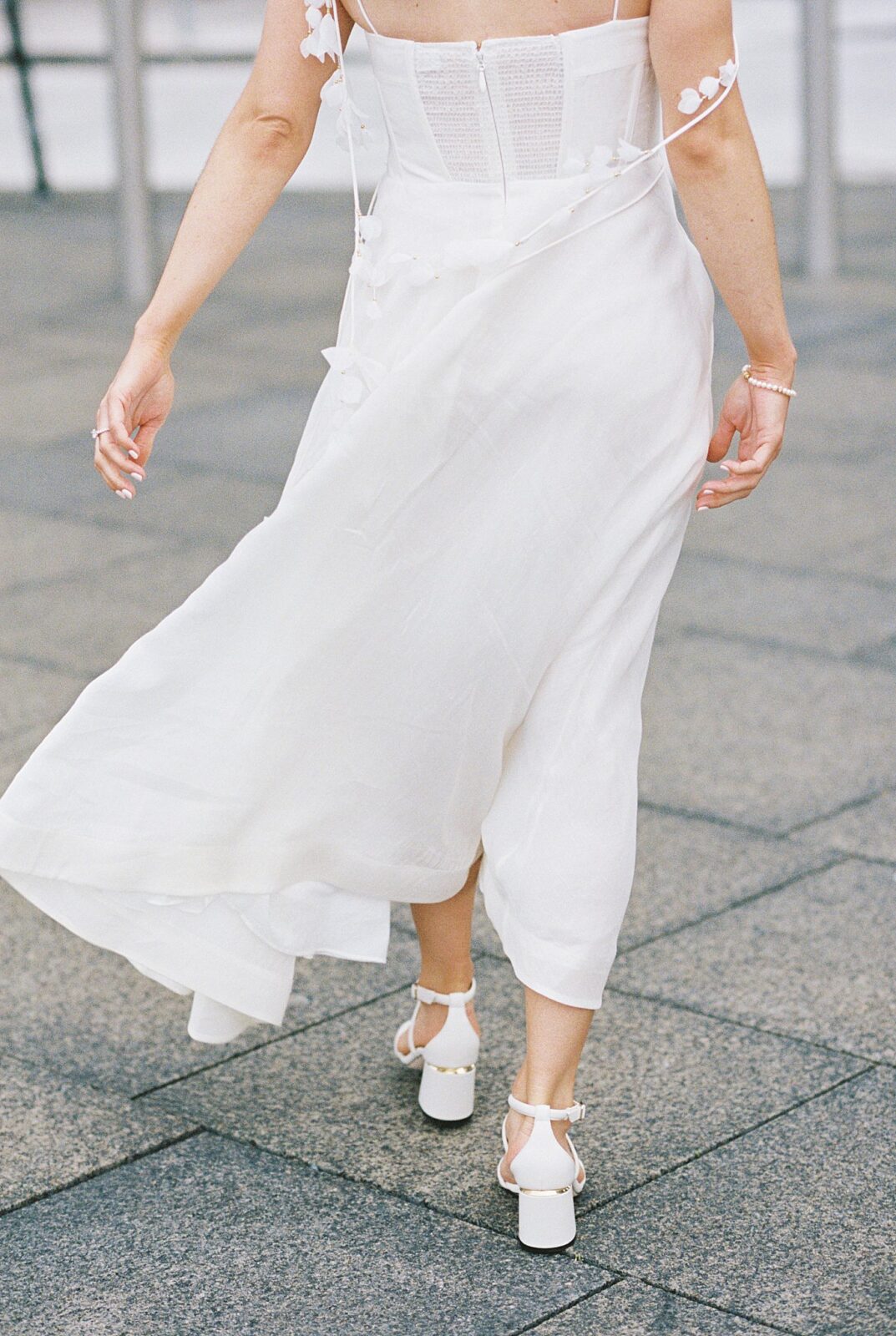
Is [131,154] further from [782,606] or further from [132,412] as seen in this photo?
[132,412]

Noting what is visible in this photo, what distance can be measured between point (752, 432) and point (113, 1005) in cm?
155

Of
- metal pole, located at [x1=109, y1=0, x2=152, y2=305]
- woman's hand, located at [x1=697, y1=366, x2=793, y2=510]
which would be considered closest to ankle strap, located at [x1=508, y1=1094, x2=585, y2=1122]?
woman's hand, located at [x1=697, y1=366, x2=793, y2=510]

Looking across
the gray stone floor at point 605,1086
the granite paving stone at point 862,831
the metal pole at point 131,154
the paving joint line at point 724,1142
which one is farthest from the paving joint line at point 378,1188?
the metal pole at point 131,154

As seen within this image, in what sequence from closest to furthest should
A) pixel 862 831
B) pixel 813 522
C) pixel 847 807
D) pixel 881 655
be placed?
1. pixel 862 831
2. pixel 847 807
3. pixel 881 655
4. pixel 813 522

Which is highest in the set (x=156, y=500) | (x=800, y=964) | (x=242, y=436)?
(x=800, y=964)

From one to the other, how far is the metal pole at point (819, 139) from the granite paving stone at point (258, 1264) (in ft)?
28.0

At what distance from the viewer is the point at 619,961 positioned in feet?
11.5

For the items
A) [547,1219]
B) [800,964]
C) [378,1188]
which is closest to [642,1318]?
[547,1219]

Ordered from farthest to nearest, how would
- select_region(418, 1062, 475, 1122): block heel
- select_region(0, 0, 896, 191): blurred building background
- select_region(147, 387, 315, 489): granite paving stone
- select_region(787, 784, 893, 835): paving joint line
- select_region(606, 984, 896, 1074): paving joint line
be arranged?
select_region(0, 0, 896, 191): blurred building background → select_region(147, 387, 315, 489): granite paving stone → select_region(787, 784, 893, 835): paving joint line → select_region(606, 984, 896, 1074): paving joint line → select_region(418, 1062, 475, 1122): block heel

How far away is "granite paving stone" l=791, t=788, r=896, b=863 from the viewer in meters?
3.99

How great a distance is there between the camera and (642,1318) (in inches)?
96.1

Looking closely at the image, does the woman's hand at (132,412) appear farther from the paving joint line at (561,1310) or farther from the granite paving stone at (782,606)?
the granite paving stone at (782,606)

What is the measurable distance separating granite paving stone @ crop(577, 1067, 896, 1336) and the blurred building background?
329 inches

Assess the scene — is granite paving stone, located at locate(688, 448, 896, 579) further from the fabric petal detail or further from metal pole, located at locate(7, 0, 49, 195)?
metal pole, located at locate(7, 0, 49, 195)
